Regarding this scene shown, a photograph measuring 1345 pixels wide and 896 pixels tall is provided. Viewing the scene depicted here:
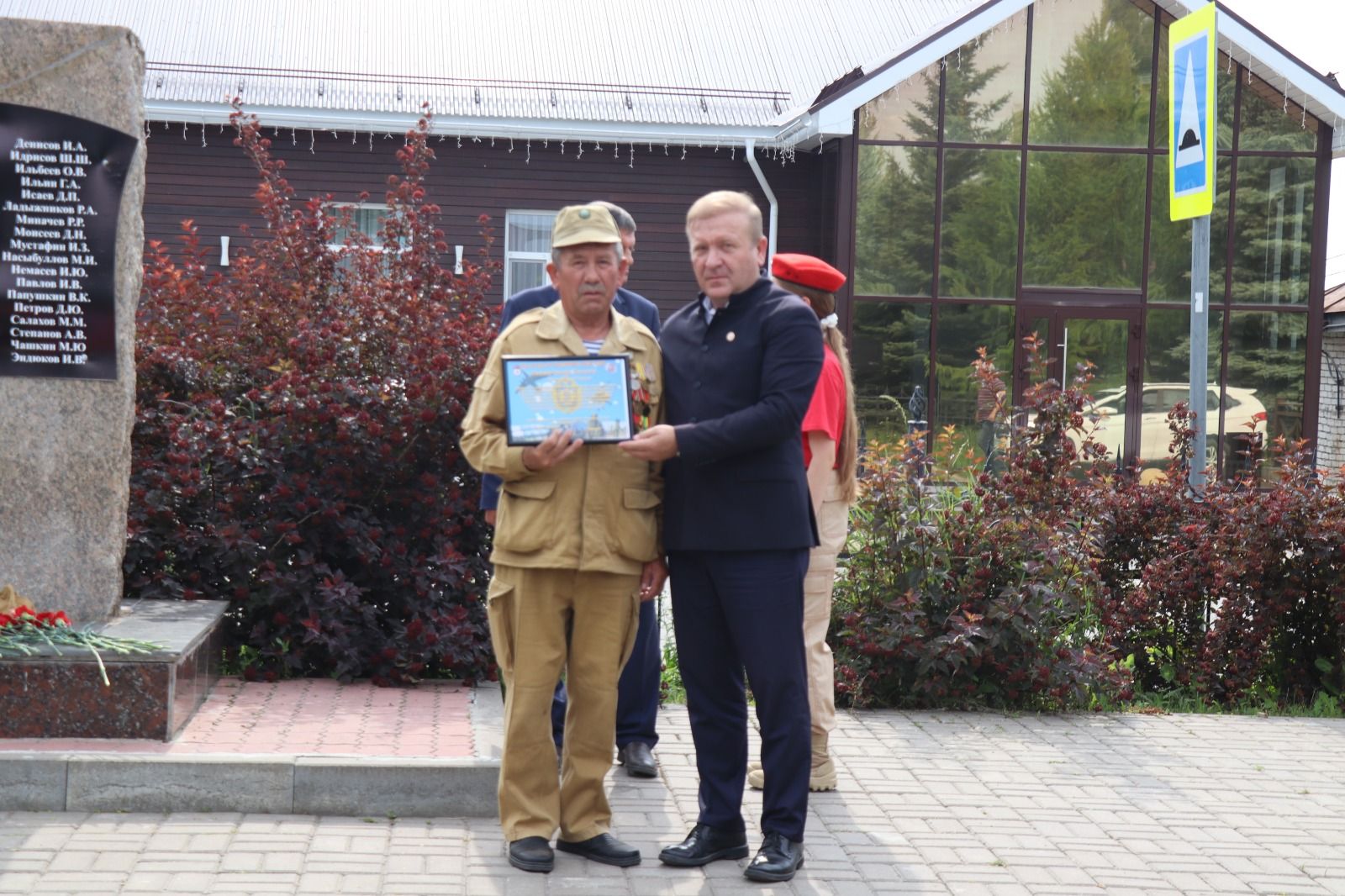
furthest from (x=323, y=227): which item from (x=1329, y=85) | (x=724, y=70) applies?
(x=1329, y=85)

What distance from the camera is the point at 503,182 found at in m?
19.0

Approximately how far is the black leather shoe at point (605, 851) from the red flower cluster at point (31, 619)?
2.20 meters

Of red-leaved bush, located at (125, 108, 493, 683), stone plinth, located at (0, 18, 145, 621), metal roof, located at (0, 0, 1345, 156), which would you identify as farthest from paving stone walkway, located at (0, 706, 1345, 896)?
metal roof, located at (0, 0, 1345, 156)

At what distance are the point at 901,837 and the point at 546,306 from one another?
2280 millimetres

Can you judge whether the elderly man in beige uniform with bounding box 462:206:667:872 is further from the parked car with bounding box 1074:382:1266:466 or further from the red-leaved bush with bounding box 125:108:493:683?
the parked car with bounding box 1074:382:1266:466

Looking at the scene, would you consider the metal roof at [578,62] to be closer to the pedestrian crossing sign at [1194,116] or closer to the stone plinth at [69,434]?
the pedestrian crossing sign at [1194,116]

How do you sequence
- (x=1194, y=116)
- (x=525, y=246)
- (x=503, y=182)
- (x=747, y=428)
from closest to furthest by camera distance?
(x=747, y=428)
(x=1194, y=116)
(x=503, y=182)
(x=525, y=246)

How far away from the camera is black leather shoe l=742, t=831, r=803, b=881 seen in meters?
4.56

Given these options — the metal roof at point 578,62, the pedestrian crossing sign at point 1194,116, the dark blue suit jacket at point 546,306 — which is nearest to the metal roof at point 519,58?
the metal roof at point 578,62

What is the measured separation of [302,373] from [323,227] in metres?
0.96

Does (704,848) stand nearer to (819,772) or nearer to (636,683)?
(819,772)

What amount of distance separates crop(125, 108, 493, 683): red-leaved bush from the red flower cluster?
3.38 feet

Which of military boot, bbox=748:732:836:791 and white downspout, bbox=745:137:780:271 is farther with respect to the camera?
white downspout, bbox=745:137:780:271

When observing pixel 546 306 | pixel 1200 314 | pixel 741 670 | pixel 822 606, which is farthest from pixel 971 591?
pixel 1200 314
